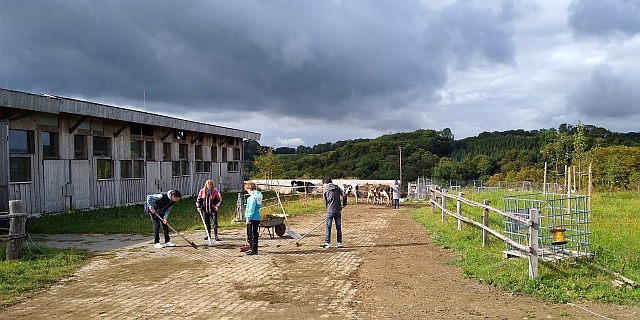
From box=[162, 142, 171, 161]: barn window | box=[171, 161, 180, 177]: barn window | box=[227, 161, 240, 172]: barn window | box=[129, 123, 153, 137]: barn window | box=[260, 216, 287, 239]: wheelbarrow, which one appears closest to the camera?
A: box=[260, 216, 287, 239]: wheelbarrow

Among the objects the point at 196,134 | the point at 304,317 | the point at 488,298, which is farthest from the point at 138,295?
the point at 196,134

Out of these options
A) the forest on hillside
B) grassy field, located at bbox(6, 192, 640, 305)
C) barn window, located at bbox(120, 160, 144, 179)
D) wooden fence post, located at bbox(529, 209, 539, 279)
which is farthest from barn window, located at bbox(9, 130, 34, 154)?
the forest on hillside

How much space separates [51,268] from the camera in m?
9.50

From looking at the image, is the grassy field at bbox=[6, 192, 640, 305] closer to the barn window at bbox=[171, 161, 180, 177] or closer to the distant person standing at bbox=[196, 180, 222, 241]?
the distant person standing at bbox=[196, 180, 222, 241]

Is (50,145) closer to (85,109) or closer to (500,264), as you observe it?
(85,109)

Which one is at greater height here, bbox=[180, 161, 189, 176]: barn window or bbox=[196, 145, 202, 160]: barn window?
bbox=[196, 145, 202, 160]: barn window

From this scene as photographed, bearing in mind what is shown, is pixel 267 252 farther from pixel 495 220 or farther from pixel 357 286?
pixel 495 220

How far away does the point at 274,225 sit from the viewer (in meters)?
13.0

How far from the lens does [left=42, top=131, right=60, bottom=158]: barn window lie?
1858cm

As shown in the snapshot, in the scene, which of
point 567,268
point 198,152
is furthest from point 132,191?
point 567,268

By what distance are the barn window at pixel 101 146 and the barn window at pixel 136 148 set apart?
192 centimetres

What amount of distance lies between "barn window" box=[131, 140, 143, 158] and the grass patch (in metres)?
13.4

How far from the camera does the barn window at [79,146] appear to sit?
20312 mm

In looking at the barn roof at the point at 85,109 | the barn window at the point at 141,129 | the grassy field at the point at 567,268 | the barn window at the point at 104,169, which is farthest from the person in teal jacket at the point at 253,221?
the barn window at the point at 141,129
